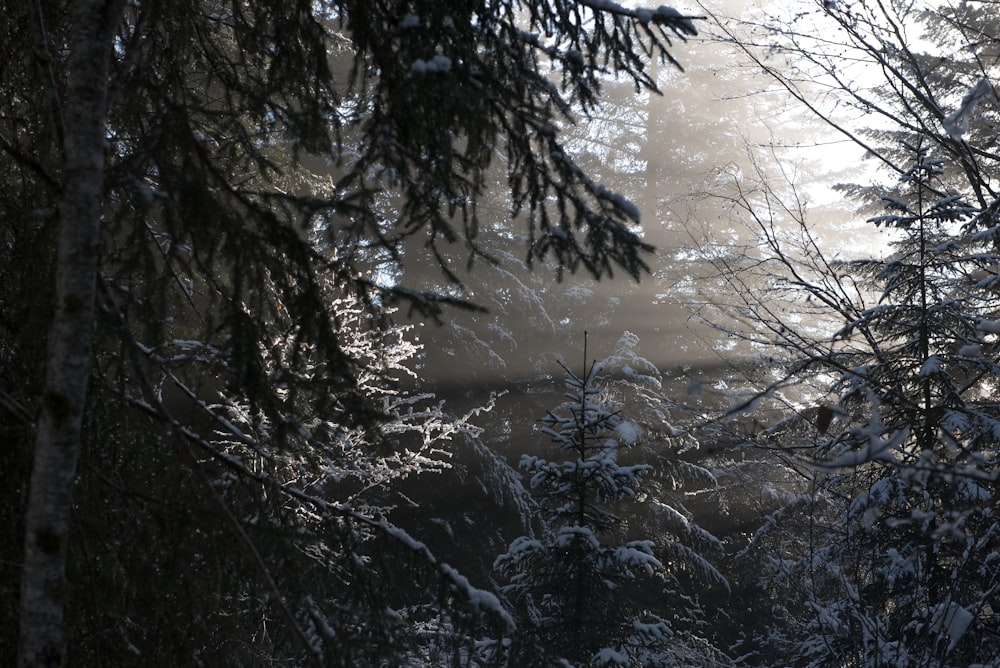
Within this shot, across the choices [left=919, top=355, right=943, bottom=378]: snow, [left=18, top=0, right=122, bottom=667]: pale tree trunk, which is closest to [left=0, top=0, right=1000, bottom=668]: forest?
[left=18, top=0, right=122, bottom=667]: pale tree trunk

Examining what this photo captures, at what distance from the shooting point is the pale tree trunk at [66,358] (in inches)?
80.5

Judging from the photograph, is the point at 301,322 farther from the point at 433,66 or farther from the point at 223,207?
the point at 433,66

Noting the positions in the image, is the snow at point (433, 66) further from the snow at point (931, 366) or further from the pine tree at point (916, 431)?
the snow at point (931, 366)

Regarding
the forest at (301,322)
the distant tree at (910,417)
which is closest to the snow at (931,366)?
the distant tree at (910,417)

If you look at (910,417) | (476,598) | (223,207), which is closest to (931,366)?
(910,417)

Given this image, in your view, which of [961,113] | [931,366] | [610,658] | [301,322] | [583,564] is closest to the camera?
[961,113]

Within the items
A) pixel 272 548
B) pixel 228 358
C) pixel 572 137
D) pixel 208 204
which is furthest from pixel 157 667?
pixel 572 137

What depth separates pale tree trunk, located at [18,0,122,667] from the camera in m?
2.04

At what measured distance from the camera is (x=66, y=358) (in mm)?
2086

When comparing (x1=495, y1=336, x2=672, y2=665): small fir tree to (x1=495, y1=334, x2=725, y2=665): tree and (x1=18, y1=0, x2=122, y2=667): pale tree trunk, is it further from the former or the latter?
(x1=18, y1=0, x2=122, y2=667): pale tree trunk

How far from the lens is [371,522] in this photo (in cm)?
353

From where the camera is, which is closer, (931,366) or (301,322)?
(301,322)

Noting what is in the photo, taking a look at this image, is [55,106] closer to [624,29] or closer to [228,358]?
[228,358]

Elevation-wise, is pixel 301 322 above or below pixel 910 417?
above
